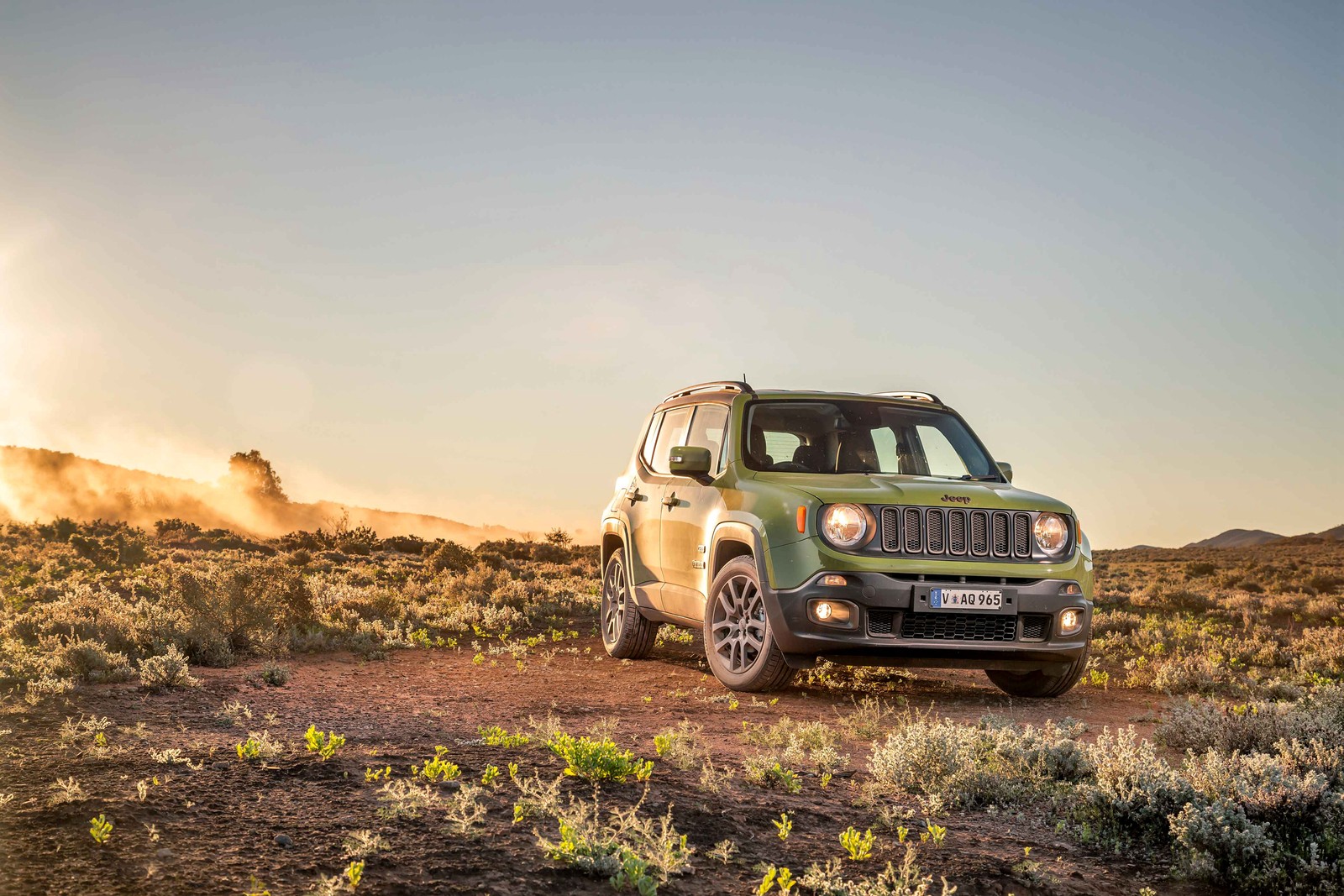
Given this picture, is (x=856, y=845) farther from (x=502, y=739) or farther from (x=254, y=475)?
(x=254, y=475)

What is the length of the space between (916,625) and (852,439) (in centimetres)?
211

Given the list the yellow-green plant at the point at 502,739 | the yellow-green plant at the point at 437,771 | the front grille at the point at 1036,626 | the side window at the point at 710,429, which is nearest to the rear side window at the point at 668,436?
the side window at the point at 710,429

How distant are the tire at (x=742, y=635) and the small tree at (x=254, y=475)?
65326 millimetres

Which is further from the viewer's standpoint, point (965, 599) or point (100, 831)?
point (965, 599)

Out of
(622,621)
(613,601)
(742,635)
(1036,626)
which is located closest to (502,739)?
(742,635)

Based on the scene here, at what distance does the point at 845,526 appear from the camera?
8.03m

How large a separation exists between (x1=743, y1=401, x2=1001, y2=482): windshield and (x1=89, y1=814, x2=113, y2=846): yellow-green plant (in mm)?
5856

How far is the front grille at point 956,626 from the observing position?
802 centimetres

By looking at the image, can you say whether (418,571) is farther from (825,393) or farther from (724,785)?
(724,785)

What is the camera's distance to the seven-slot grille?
8.10m

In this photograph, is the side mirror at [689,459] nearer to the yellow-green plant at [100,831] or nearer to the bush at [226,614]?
the bush at [226,614]

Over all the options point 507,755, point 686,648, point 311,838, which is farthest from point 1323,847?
point 686,648

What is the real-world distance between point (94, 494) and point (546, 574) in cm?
3769

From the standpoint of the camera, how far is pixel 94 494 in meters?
52.8
